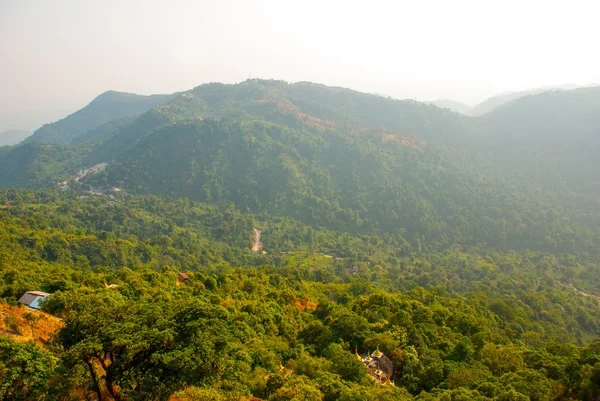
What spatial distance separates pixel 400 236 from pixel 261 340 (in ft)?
251

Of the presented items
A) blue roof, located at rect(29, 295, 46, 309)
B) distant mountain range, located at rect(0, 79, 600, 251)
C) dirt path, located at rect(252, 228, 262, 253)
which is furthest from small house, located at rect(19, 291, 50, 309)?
distant mountain range, located at rect(0, 79, 600, 251)

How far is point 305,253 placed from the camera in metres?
77.1

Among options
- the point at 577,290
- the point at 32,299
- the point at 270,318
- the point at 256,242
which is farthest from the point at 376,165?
→ the point at 32,299

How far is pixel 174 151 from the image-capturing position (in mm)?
121562

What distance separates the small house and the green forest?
628mm

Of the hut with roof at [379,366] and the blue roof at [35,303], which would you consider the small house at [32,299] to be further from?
the hut with roof at [379,366]

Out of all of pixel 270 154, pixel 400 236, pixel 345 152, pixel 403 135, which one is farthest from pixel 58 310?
pixel 403 135

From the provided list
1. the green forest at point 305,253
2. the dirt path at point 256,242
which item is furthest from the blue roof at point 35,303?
the dirt path at point 256,242

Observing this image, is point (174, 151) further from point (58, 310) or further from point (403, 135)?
point (58, 310)

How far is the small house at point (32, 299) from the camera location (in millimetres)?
22355

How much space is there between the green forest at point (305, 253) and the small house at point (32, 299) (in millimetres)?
628

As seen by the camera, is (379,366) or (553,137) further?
Result: (553,137)

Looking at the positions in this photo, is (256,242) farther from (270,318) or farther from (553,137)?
(553,137)

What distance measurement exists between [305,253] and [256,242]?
548 inches
